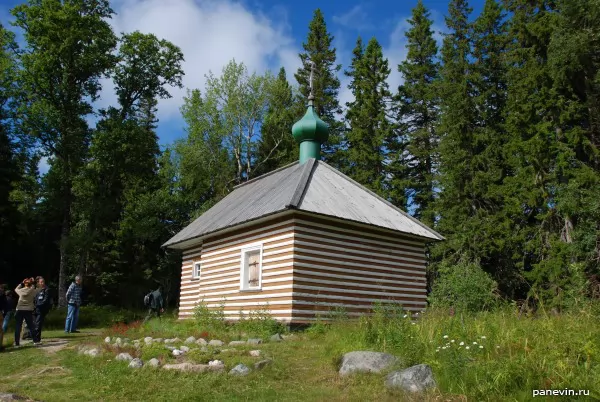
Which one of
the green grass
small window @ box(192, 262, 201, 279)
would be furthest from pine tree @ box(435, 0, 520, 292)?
the green grass

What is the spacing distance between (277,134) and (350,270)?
23.0 metres

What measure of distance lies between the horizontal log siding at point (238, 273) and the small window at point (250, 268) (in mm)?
222

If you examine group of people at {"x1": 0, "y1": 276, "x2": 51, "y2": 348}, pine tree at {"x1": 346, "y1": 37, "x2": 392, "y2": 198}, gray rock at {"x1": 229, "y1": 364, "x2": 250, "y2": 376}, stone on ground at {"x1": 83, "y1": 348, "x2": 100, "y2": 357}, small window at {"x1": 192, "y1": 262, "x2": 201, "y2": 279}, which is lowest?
stone on ground at {"x1": 83, "y1": 348, "x2": 100, "y2": 357}

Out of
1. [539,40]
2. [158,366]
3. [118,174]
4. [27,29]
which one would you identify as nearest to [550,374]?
[158,366]

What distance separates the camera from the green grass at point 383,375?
227 inches

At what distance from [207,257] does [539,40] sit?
17957mm

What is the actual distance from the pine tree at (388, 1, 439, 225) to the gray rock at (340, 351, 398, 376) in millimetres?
22057

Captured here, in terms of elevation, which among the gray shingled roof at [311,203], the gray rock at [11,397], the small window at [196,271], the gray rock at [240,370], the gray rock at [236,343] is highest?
the gray shingled roof at [311,203]

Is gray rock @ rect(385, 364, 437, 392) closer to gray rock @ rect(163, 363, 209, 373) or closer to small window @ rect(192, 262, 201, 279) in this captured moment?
gray rock @ rect(163, 363, 209, 373)

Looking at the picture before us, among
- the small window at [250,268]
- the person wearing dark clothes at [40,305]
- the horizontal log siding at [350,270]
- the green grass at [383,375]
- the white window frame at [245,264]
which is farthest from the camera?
the small window at [250,268]

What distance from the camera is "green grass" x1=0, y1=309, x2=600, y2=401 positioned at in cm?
576

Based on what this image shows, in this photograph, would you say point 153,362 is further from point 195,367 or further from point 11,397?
point 11,397

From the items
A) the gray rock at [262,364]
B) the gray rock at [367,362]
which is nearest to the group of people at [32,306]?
the gray rock at [262,364]

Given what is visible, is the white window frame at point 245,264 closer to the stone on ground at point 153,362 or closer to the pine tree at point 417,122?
the stone on ground at point 153,362
